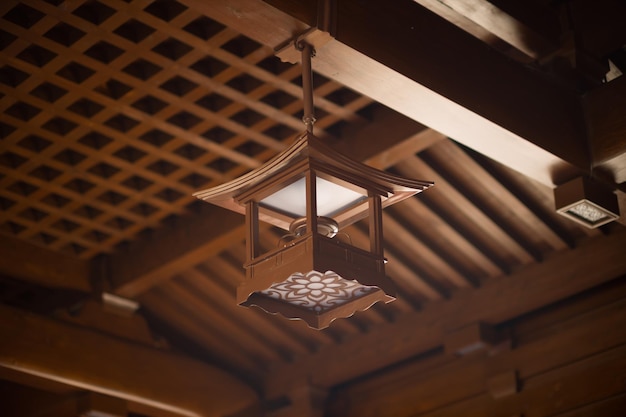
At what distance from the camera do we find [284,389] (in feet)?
19.7

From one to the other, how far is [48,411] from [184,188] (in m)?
1.48

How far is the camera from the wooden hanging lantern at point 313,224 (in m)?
3.20

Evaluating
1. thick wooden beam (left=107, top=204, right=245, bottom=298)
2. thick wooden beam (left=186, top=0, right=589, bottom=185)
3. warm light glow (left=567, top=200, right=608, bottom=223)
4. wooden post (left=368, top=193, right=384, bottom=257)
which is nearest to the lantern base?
wooden post (left=368, top=193, right=384, bottom=257)

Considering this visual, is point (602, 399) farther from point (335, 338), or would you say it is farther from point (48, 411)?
point (48, 411)

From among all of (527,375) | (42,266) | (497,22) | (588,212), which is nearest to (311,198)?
(497,22)

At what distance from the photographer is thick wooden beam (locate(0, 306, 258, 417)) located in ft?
16.8

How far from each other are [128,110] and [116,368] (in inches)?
60.2

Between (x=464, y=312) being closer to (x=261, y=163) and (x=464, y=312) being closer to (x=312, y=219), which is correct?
(x=261, y=163)

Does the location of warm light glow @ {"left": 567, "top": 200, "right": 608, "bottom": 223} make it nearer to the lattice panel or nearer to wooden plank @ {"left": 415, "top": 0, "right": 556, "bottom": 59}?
wooden plank @ {"left": 415, "top": 0, "right": 556, "bottom": 59}

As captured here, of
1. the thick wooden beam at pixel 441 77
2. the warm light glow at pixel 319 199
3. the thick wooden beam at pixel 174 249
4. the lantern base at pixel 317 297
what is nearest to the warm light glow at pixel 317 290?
the lantern base at pixel 317 297

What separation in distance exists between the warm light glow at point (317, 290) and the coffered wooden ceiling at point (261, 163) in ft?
2.36

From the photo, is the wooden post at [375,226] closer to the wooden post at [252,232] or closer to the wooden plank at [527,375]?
the wooden post at [252,232]

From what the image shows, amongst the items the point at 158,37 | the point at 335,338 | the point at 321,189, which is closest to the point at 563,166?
the point at 321,189

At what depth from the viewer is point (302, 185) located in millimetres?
3307
